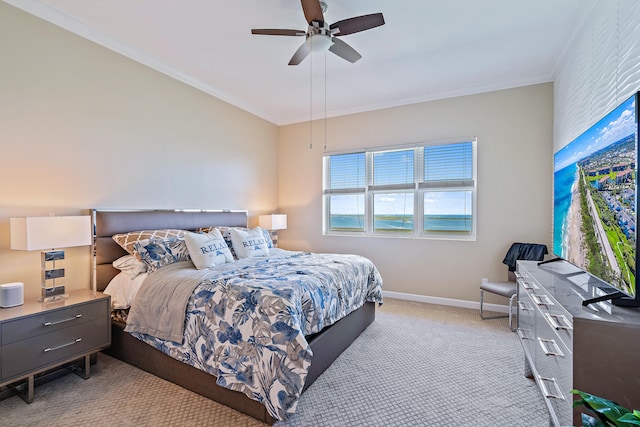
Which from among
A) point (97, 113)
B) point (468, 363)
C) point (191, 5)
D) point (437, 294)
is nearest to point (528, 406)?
point (468, 363)

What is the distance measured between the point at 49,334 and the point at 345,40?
3508mm

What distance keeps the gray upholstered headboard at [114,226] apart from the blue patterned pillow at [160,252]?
1.29 ft

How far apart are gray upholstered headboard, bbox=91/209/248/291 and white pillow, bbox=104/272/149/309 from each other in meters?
0.16

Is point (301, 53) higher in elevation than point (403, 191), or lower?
higher

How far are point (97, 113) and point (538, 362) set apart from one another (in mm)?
4168

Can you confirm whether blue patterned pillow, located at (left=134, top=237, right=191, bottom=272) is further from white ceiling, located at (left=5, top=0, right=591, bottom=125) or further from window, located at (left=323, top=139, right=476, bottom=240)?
window, located at (left=323, top=139, right=476, bottom=240)

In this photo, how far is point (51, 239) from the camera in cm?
220

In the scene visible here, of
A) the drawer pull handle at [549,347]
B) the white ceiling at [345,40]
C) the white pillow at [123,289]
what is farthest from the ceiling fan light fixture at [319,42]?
the drawer pull handle at [549,347]

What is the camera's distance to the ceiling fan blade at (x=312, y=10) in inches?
80.4

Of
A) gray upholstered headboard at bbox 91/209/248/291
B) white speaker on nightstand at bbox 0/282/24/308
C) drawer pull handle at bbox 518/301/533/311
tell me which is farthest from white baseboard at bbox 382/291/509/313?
white speaker on nightstand at bbox 0/282/24/308

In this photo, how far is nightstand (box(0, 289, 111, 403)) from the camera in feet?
6.31

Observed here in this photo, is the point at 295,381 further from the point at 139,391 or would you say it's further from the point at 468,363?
the point at 468,363

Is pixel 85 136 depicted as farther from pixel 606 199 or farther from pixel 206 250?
pixel 606 199

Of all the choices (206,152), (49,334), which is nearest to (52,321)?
(49,334)
